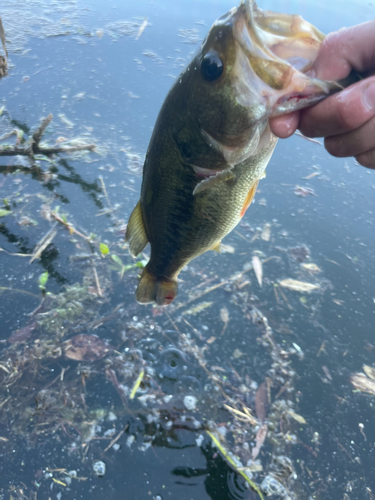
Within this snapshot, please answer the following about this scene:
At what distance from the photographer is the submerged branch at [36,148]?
10.7 feet

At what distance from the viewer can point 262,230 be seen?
3.21m

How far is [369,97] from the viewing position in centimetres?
106

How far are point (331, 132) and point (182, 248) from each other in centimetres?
82

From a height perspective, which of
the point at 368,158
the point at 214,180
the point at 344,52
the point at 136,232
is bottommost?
the point at 136,232

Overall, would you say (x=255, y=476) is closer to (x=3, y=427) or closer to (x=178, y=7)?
(x=3, y=427)

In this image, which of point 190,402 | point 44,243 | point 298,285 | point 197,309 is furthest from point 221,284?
point 44,243

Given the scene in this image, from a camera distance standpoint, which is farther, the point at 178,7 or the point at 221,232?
the point at 178,7

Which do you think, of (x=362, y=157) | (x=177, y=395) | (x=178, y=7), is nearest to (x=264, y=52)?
(x=362, y=157)

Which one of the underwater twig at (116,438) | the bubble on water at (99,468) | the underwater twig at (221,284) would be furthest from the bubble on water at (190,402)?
the underwater twig at (221,284)

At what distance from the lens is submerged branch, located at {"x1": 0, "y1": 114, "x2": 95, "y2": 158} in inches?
128

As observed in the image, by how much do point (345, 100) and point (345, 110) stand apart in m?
0.03

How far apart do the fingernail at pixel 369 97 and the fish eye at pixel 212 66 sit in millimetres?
465

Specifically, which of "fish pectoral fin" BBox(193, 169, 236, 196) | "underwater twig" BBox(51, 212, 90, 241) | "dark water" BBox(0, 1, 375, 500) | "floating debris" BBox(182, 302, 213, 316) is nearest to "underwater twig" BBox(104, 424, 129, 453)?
"dark water" BBox(0, 1, 375, 500)

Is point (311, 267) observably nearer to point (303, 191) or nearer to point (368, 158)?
point (303, 191)
